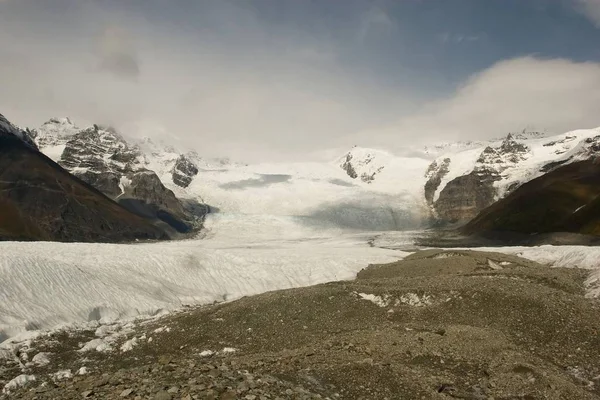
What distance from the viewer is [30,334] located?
86.2ft

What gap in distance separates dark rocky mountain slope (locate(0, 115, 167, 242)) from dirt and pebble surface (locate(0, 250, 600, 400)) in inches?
5363

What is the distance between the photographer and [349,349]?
2066 centimetres

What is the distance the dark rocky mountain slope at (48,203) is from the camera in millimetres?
156250

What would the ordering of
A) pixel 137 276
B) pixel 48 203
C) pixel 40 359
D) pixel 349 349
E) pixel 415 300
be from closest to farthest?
pixel 349 349 < pixel 40 359 < pixel 415 300 < pixel 137 276 < pixel 48 203

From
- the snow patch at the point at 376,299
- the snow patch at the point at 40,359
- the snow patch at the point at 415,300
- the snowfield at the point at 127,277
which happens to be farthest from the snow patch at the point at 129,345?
the snow patch at the point at 415,300

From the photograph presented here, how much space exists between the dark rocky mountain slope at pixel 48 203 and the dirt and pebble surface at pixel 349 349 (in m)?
136

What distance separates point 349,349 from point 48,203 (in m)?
175

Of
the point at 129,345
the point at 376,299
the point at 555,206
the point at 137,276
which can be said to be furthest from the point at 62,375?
the point at 555,206

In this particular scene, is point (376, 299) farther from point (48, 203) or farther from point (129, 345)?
point (48, 203)

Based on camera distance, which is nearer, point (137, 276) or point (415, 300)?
point (415, 300)

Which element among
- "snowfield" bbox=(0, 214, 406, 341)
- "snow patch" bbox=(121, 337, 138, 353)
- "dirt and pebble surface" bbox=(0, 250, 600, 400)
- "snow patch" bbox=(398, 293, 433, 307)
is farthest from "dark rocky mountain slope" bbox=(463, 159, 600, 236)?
"snow patch" bbox=(121, 337, 138, 353)

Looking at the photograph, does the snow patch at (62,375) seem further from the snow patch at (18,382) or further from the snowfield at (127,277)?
the snowfield at (127,277)

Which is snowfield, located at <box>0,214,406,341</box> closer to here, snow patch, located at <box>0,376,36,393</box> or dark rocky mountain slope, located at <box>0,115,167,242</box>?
snow patch, located at <box>0,376,36,393</box>

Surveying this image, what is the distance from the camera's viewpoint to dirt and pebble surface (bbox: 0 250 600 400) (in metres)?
14.7
